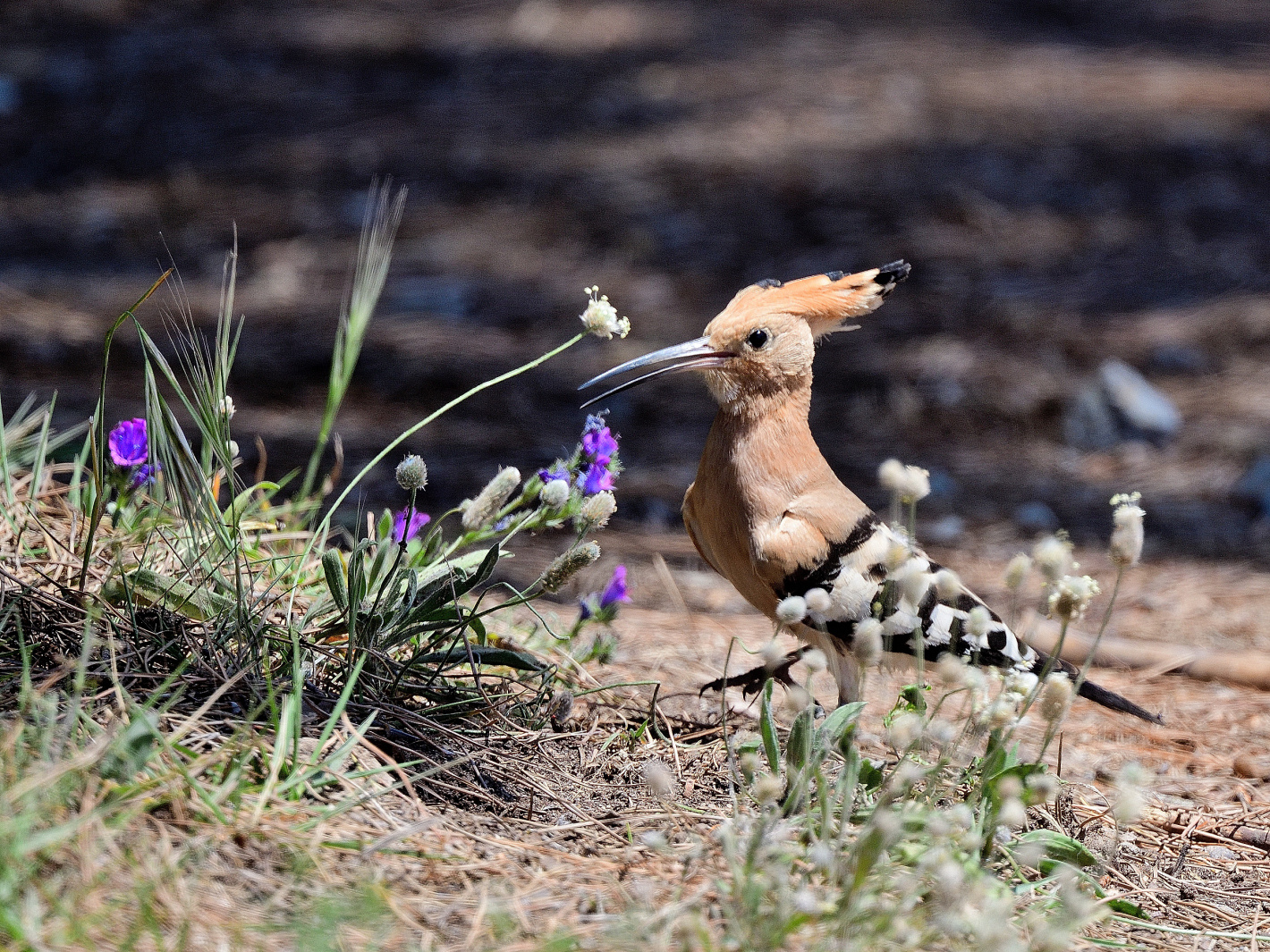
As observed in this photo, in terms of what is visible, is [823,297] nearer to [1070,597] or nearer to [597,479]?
[597,479]

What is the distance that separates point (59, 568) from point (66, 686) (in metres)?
0.57

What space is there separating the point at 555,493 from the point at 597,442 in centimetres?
24

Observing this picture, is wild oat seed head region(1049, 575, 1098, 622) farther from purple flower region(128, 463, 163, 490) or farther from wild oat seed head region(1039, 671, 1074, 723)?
purple flower region(128, 463, 163, 490)

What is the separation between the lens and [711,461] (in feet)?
9.67

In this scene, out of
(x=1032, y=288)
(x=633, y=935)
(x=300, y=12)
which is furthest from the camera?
(x=300, y=12)

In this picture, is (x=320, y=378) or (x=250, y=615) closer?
(x=250, y=615)

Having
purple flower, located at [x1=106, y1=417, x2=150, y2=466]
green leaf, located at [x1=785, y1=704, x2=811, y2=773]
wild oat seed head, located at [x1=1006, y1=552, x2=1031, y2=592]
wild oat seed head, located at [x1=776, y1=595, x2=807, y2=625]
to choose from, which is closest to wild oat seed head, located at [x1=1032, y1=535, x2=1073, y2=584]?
wild oat seed head, located at [x1=1006, y1=552, x2=1031, y2=592]

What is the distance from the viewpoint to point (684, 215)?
6520 mm

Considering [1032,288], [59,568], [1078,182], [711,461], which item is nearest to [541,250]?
[1032,288]

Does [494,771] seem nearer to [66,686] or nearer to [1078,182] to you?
[66,686]

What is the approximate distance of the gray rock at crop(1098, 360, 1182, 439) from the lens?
16.7 ft

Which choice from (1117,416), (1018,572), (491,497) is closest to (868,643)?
(1018,572)

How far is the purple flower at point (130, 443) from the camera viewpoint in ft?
8.34

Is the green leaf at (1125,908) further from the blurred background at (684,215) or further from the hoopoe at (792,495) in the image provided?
the blurred background at (684,215)
